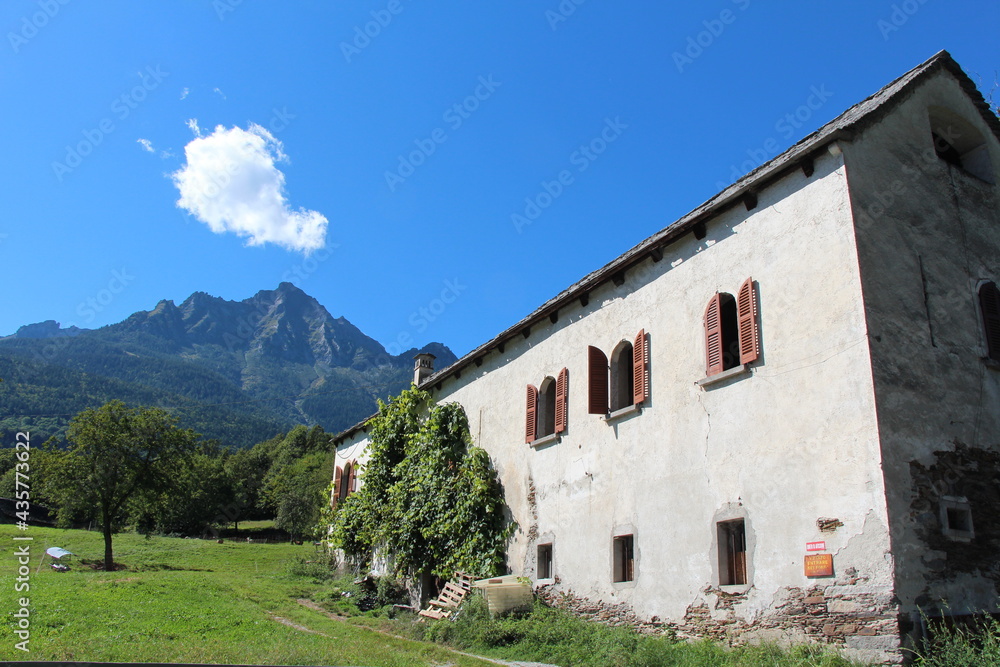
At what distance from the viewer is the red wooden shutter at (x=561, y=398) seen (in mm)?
14859

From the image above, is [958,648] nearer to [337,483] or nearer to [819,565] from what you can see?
[819,565]

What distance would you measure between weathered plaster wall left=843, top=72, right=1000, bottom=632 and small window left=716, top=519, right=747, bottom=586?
2.42 meters

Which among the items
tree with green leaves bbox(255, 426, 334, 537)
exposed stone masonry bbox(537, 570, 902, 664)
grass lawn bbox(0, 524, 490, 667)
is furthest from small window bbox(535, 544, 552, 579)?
tree with green leaves bbox(255, 426, 334, 537)

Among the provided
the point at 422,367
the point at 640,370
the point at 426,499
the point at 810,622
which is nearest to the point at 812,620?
the point at 810,622

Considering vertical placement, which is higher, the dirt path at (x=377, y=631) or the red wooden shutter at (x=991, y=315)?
the red wooden shutter at (x=991, y=315)

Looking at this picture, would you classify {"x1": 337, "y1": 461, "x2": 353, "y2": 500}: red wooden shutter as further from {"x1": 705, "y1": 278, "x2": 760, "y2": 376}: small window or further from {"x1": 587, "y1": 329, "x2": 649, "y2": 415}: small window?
{"x1": 705, "y1": 278, "x2": 760, "y2": 376}: small window

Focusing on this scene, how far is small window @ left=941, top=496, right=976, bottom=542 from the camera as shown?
871 centimetres

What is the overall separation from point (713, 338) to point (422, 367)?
600 inches

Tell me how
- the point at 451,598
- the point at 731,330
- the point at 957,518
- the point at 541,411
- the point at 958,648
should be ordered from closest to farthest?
1. the point at 958,648
2. the point at 957,518
3. the point at 731,330
4. the point at 451,598
5. the point at 541,411

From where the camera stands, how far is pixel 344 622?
16.6 metres

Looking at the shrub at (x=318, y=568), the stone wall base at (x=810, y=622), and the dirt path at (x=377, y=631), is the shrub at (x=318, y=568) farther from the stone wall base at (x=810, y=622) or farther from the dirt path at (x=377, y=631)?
the stone wall base at (x=810, y=622)

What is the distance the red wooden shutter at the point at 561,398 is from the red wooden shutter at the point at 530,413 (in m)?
1.04

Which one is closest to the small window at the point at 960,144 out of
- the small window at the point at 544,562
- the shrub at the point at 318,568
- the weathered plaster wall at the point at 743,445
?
the weathered plaster wall at the point at 743,445

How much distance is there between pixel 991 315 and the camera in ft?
35.2
